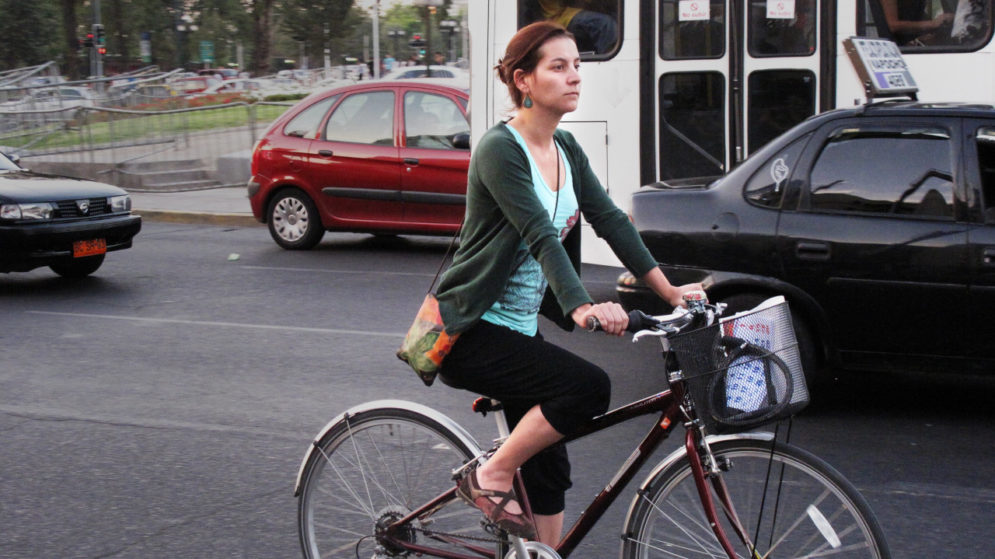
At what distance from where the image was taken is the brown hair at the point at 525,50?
2971mm

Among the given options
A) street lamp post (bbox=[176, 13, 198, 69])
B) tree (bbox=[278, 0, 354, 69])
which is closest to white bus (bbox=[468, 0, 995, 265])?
street lamp post (bbox=[176, 13, 198, 69])

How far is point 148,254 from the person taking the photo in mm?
12820

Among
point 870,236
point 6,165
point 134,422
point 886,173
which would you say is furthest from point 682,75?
point 6,165

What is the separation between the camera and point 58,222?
10406 millimetres

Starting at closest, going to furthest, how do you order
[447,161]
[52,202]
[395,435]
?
[395,435] < [52,202] < [447,161]

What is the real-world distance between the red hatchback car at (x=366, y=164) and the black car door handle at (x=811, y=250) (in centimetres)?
593

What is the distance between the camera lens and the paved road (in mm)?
4484

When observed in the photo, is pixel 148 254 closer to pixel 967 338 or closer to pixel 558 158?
pixel 967 338

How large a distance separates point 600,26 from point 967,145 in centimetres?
411

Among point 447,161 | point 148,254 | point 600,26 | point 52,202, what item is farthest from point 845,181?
point 148,254

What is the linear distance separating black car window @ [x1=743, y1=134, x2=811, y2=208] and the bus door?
118 inches

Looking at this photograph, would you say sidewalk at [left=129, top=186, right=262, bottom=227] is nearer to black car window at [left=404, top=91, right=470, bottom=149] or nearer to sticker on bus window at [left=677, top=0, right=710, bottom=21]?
black car window at [left=404, top=91, right=470, bottom=149]

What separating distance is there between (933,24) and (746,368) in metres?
6.26

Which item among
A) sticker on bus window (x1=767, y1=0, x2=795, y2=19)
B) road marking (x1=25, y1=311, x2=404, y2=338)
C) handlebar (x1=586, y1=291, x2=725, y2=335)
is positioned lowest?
road marking (x1=25, y1=311, x2=404, y2=338)
